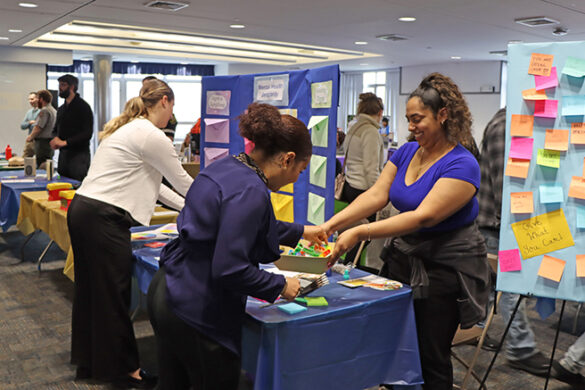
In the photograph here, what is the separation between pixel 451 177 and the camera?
1783 mm

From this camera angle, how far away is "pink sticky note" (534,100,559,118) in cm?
190

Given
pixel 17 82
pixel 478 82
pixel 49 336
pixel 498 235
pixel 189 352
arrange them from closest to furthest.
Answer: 1. pixel 189 352
2. pixel 498 235
3. pixel 49 336
4. pixel 17 82
5. pixel 478 82

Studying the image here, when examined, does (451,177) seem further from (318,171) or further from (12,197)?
(12,197)

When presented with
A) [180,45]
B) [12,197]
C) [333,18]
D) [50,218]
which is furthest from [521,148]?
[180,45]

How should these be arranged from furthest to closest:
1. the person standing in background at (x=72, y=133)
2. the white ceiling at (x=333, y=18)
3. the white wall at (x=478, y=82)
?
Result: 1. the white wall at (x=478, y=82)
2. the white ceiling at (x=333, y=18)
3. the person standing in background at (x=72, y=133)

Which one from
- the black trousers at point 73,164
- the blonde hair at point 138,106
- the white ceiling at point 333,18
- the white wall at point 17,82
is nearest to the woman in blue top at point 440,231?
the blonde hair at point 138,106

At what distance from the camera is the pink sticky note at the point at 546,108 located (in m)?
1.90

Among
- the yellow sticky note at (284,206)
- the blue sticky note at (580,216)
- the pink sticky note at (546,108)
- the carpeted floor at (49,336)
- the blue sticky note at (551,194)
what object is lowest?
the carpeted floor at (49,336)

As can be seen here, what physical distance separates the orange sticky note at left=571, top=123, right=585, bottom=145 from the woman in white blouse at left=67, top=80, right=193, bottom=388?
1.48 meters

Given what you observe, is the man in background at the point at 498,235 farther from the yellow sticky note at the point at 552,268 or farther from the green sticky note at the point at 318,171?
the green sticky note at the point at 318,171

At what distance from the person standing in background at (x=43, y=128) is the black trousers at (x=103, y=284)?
433 centimetres

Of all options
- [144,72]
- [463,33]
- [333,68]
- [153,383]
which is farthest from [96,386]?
[144,72]

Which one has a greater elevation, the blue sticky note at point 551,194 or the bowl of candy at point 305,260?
the blue sticky note at point 551,194

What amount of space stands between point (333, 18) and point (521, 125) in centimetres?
539
